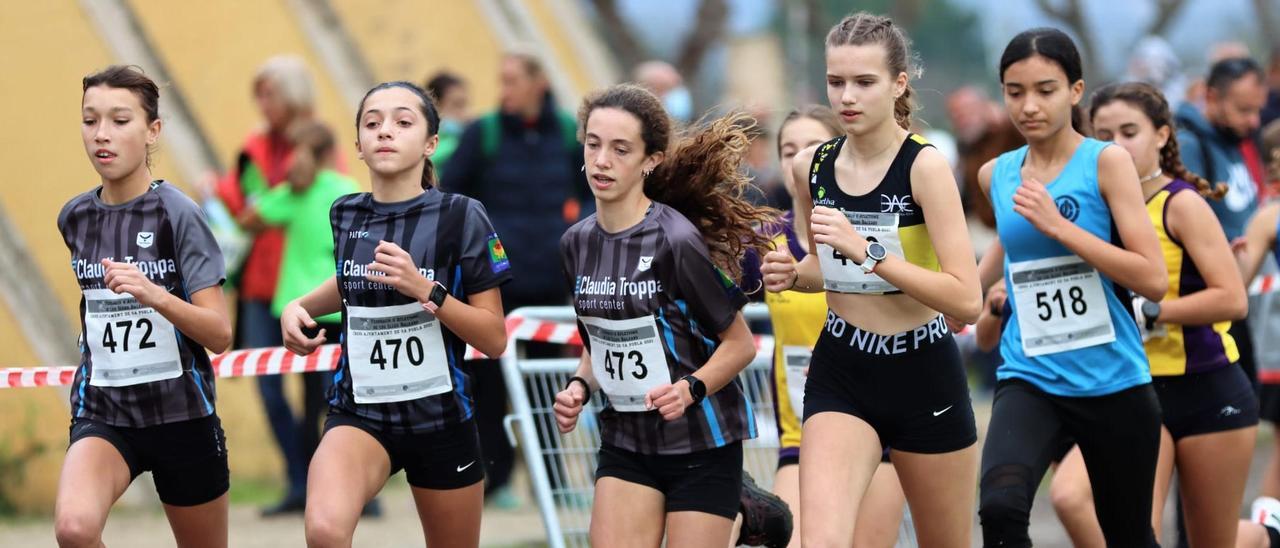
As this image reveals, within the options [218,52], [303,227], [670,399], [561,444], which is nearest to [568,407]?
[670,399]

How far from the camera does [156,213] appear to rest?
18.5 ft

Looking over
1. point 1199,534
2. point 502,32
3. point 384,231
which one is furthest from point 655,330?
point 502,32

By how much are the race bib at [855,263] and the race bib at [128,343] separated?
6.90 ft

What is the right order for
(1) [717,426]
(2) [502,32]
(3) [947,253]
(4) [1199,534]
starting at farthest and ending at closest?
(2) [502,32], (4) [1199,534], (1) [717,426], (3) [947,253]

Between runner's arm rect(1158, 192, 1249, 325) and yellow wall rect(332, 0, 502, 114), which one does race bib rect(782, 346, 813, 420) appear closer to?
runner's arm rect(1158, 192, 1249, 325)

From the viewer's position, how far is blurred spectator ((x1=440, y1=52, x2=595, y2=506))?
30.0 feet

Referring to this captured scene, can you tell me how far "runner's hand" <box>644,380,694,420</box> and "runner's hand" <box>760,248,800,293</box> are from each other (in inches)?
15.8

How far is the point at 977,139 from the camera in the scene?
11812mm


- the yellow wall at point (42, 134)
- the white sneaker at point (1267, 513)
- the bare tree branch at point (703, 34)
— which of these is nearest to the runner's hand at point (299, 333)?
the white sneaker at point (1267, 513)

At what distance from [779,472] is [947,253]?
1.60 meters

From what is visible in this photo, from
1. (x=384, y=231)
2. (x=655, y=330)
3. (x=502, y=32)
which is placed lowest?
(x=655, y=330)

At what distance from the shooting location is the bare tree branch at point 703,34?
2383cm

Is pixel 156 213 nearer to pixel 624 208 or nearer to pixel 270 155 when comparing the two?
pixel 624 208

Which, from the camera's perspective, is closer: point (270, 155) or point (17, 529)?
point (17, 529)
